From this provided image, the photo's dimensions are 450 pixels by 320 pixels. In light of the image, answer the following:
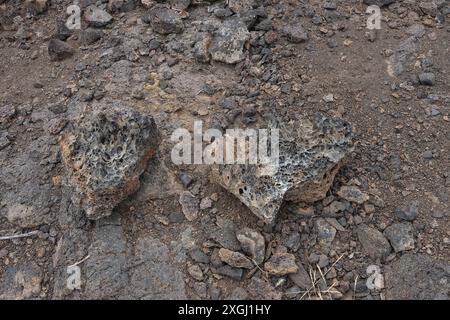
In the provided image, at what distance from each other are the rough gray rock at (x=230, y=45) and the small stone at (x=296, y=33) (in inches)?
12.2

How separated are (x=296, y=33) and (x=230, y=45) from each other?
0.52 m

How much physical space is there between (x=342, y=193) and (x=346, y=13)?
1.70 meters

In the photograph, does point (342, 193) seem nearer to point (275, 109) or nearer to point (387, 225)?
point (387, 225)

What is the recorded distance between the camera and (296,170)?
315cm

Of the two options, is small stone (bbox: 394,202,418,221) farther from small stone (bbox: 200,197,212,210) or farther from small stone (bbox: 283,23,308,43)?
small stone (bbox: 283,23,308,43)

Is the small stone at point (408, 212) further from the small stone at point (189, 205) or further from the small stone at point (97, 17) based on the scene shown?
the small stone at point (97, 17)

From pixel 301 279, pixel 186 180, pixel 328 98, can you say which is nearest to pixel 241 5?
pixel 328 98

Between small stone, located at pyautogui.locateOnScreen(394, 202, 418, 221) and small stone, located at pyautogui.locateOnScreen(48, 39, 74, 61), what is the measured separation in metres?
2.73

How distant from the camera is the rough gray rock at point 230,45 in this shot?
412 cm

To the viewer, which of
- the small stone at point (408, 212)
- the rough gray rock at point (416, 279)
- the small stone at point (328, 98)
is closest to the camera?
the rough gray rock at point (416, 279)

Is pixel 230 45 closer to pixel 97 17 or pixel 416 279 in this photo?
pixel 97 17

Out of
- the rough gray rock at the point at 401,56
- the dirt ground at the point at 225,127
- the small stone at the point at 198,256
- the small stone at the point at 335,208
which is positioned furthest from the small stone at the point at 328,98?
the small stone at the point at 198,256

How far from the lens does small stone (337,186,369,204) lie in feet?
11.0

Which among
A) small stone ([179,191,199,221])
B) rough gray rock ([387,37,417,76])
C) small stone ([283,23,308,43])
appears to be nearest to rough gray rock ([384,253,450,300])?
small stone ([179,191,199,221])
